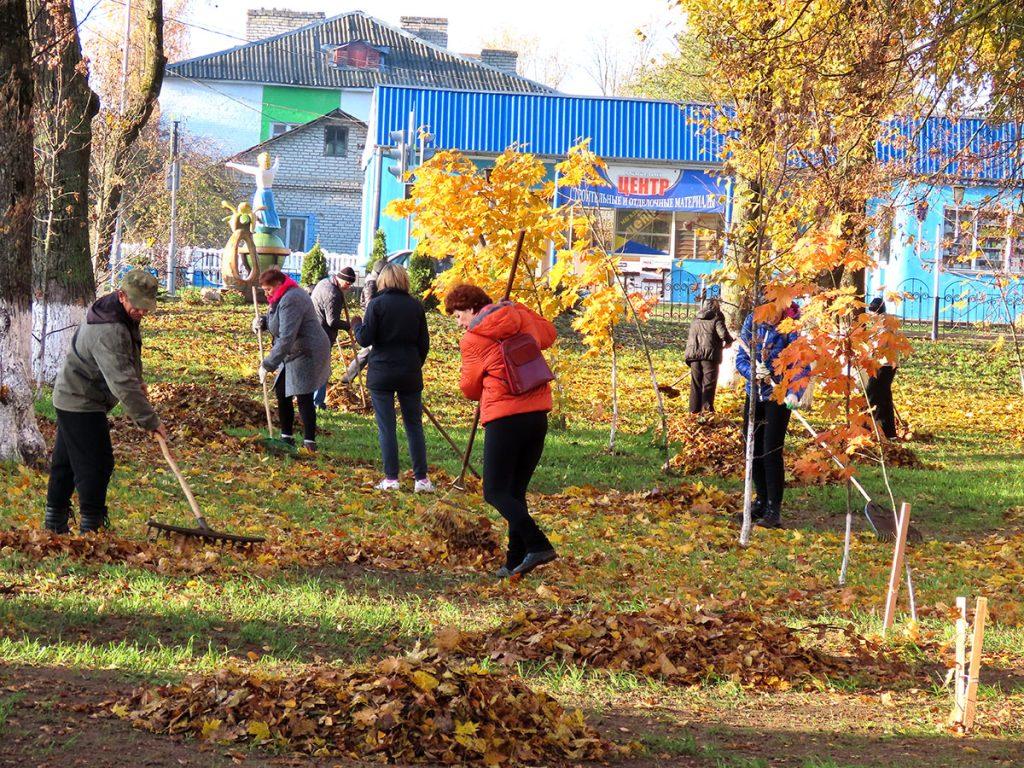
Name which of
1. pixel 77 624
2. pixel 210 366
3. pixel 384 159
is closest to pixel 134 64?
pixel 384 159

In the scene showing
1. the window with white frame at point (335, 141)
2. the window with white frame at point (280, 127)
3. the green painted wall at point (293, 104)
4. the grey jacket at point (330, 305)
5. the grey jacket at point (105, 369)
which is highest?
the green painted wall at point (293, 104)

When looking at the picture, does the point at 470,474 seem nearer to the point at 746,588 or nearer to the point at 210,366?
the point at 746,588

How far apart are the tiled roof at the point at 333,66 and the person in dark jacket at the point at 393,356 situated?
44987 mm

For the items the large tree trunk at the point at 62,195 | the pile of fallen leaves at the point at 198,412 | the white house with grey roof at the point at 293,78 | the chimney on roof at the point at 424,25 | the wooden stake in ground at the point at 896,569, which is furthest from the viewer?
the chimney on roof at the point at 424,25

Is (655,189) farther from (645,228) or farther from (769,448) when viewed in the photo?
(769,448)

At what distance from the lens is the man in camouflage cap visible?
762 cm

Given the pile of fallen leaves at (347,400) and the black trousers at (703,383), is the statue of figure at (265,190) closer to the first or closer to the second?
the pile of fallen leaves at (347,400)

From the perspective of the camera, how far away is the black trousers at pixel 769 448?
10.0 metres

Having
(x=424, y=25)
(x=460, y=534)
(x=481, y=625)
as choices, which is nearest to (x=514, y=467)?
(x=460, y=534)

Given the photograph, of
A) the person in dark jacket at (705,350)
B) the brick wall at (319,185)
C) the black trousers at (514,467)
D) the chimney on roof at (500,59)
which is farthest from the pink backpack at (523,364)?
the chimney on roof at (500,59)

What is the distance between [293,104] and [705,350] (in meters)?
44.4

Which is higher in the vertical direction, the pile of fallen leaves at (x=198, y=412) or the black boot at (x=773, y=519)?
the pile of fallen leaves at (x=198, y=412)

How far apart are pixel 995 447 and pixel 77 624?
13.4m

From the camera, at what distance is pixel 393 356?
10.8 metres
